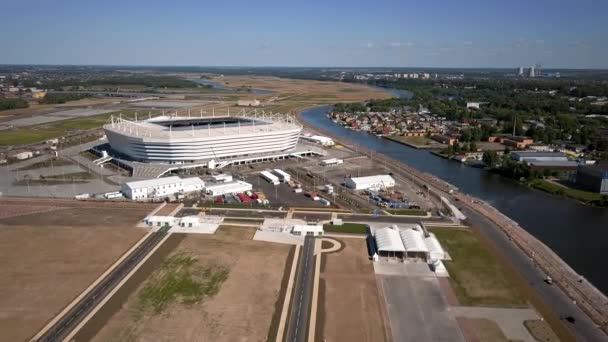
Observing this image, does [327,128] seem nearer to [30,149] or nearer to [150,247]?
[30,149]

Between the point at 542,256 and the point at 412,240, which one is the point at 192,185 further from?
the point at 542,256

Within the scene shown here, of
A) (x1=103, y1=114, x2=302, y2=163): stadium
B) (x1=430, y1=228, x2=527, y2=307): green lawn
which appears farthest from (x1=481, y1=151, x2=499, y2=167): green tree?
(x1=430, y1=228, x2=527, y2=307): green lawn

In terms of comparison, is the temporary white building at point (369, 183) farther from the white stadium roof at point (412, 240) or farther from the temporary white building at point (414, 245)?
the temporary white building at point (414, 245)

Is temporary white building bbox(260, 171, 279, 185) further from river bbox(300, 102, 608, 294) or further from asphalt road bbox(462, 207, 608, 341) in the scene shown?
asphalt road bbox(462, 207, 608, 341)

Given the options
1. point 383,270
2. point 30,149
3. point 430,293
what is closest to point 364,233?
point 383,270

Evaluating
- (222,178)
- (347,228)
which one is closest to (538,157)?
(347,228)

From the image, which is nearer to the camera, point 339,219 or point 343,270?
point 343,270
